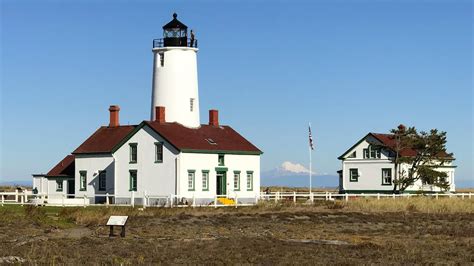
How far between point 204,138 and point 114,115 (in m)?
8.30

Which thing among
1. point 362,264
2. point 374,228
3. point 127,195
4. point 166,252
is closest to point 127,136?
point 127,195

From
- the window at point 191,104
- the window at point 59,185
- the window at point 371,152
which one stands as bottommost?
the window at point 59,185

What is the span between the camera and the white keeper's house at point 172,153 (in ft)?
163

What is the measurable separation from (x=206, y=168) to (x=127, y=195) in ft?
15.6

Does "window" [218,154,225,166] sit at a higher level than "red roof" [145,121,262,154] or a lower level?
lower

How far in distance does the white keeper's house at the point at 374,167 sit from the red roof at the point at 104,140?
17.7 metres

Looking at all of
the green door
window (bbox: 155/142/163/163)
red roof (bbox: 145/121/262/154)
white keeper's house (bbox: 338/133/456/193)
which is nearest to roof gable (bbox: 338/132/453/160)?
white keeper's house (bbox: 338/133/456/193)

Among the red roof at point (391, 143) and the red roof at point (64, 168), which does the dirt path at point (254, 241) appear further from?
the red roof at point (391, 143)

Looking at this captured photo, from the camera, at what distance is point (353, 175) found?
65.5 metres

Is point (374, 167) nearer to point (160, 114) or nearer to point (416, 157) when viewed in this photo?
point (416, 157)

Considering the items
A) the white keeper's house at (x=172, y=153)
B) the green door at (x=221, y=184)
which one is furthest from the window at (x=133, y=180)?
the green door at (x=221, y=184)

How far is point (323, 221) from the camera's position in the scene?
38250 mm

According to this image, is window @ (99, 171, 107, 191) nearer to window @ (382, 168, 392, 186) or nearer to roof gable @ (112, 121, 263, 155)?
roof gable @ (112, 121, 263, 155)

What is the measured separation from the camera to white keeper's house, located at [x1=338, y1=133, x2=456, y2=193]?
62688mm
